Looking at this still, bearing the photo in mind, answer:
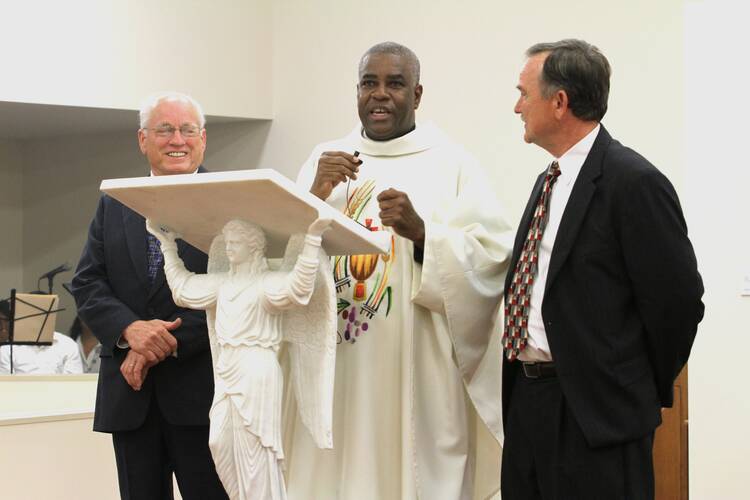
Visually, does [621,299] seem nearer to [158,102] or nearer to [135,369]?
[135,369]

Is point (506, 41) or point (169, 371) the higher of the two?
point (506, 41)

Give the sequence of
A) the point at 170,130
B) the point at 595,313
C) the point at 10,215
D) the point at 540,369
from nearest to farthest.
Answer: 1. the point at 595,313
2. the point at 540,369
3. the point at 170,130
4. the point at 10,215

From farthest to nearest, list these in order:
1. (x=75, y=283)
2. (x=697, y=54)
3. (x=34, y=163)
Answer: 1. (x=34, y=163)
2. (x=697, y=54)
3. (x=75, y=283)

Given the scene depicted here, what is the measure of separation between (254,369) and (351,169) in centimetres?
81

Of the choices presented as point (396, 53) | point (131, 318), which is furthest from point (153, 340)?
point (396, 53)

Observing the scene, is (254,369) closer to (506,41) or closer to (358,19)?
(506,41)

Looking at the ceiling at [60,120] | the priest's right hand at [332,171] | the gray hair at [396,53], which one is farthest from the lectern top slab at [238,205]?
the ceiling at [60,120]

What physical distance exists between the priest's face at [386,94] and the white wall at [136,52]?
14.7 ft

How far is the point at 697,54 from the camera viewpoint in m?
5.18

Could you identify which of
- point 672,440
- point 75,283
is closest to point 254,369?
point 75,283

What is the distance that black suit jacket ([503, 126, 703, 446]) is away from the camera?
9.73 ft

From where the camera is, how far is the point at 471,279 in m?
3.58

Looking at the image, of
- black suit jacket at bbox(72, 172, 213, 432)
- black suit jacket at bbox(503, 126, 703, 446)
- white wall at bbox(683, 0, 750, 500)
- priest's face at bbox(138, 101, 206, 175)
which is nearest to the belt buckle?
black suit jacket at bbox(503, 126, 703, 446)

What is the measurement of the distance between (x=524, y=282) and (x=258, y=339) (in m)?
0.77
